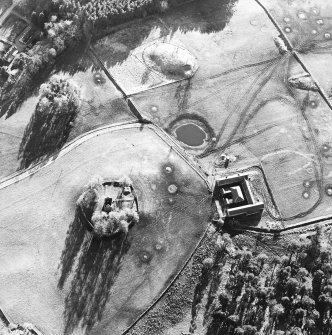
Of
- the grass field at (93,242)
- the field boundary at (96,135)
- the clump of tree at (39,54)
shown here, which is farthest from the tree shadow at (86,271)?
the clump of tree at (39,54)

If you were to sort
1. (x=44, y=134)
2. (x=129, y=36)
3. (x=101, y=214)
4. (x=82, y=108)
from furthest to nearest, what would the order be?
(x=129, y=36), (x=82, y=108), (x=44, y=134), (x=101, y=214)

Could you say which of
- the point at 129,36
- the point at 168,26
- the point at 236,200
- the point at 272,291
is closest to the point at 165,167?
the point at 236,200

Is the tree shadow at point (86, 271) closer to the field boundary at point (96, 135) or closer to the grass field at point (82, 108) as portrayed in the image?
the field boundary at point (96, 135)

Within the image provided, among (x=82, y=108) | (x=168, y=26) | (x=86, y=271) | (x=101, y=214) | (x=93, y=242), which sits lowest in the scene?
(x=86, y=271)

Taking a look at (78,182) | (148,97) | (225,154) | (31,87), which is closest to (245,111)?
(225,154)

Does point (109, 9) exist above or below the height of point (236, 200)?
above

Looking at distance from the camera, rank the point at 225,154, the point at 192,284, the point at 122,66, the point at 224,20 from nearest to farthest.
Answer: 1. the point at 192,284
2. the point at 225,154
3. the point at 122,66
4. the point at 224,20

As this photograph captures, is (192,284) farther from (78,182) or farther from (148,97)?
(148,97)

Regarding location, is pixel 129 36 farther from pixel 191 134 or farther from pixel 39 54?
pixel 191 134
